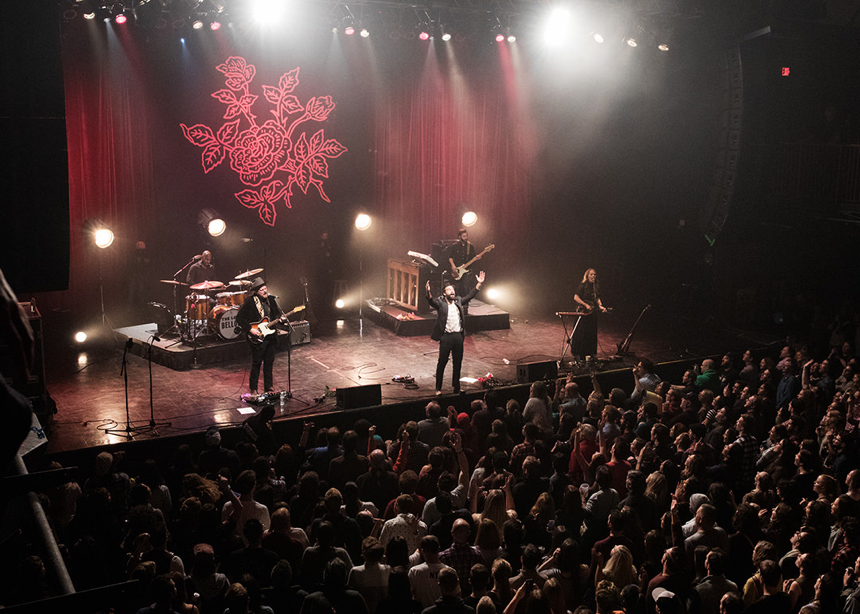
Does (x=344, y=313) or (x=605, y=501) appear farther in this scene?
(x=344, y=313)

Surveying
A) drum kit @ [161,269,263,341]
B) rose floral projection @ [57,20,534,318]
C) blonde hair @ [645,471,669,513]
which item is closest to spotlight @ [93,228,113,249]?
rose floral projection @ [57,20,534,318]

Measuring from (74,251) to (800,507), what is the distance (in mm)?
11274

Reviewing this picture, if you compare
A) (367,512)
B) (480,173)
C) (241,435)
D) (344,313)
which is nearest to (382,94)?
(480,173)

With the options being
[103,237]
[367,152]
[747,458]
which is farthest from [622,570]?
[367,152]

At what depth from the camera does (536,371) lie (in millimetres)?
10047

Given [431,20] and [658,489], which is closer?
[658,489]

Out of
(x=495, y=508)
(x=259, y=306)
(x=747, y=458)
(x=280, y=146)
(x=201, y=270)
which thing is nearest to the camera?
(x=495, y=508)

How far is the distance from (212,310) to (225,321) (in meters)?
0.29

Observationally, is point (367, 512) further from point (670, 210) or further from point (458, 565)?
point (670, 210)

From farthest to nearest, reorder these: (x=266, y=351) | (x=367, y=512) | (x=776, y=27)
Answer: (x=776, y=27) < (x=266, y=351) < (x=367, y=512)

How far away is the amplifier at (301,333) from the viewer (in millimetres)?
12531

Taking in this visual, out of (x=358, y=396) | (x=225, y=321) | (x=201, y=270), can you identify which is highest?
(x=201, y=270)

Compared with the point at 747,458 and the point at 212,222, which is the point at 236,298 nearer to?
the point at 212,222

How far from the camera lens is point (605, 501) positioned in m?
5.39
